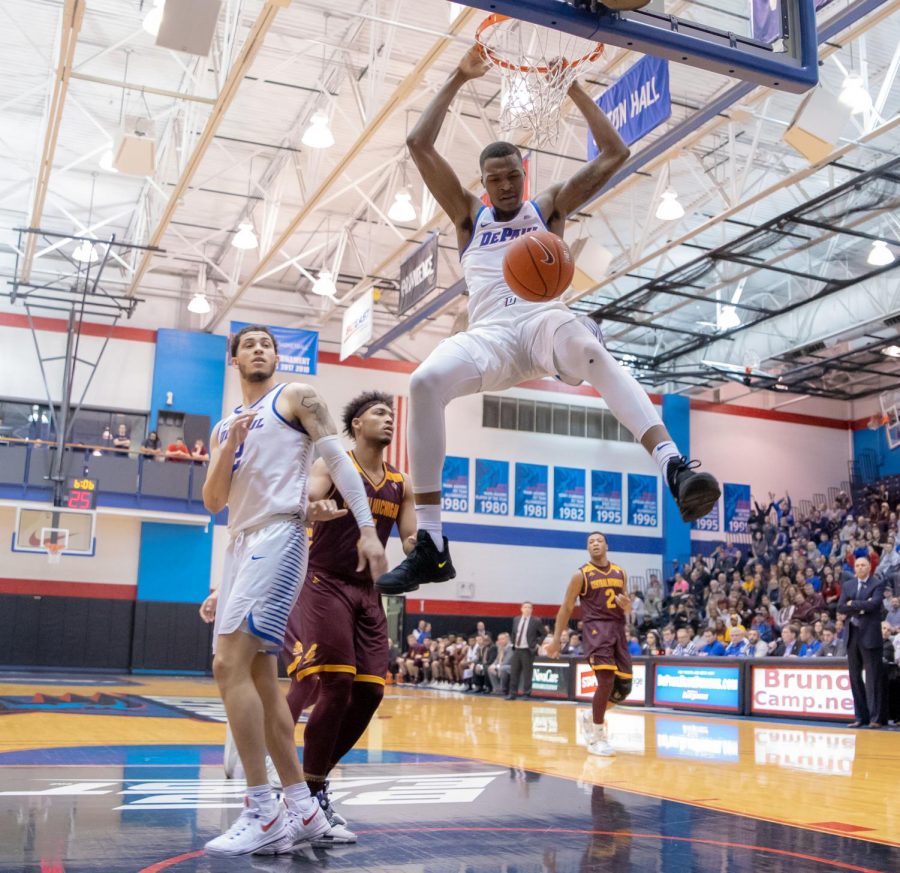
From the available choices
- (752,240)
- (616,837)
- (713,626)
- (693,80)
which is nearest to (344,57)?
(693,80)

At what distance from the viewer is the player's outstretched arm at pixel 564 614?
27.2 ft

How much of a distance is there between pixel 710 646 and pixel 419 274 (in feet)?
26.1

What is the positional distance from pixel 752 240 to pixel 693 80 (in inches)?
206

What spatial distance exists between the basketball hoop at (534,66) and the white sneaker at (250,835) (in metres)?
3.81

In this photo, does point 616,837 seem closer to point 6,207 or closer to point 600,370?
point 600,370

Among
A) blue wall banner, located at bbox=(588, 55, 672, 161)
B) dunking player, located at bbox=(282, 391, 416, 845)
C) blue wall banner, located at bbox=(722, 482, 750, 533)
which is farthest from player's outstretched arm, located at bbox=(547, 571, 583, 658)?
blue wall banner, located at bbox=(722, 482, 750, 533)

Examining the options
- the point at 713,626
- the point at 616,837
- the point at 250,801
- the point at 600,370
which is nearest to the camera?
the point at 600,370

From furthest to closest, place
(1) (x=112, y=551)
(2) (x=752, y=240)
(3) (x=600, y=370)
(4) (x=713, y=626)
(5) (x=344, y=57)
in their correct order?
(1) (x=112, y=551) → (2) (x=752, y=240) → (4) (x=713, y=626) → (5) (x=344, y=57) → (3) (x=600, y=370)

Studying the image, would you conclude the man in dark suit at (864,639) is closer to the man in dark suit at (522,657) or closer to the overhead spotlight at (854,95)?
the overhead spotlight at (854,95)

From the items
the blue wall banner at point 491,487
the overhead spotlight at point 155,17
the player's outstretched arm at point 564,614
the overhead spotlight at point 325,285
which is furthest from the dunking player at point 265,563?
the blue wall banner at point 491,487

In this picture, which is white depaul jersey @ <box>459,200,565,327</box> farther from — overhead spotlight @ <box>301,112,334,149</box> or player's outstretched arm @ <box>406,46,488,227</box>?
overhead spotlight @ <box>301,112,334,149</box>

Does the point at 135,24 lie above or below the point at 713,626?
above

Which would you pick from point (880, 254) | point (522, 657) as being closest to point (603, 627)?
point (522, 657)

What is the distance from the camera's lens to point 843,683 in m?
13.0
